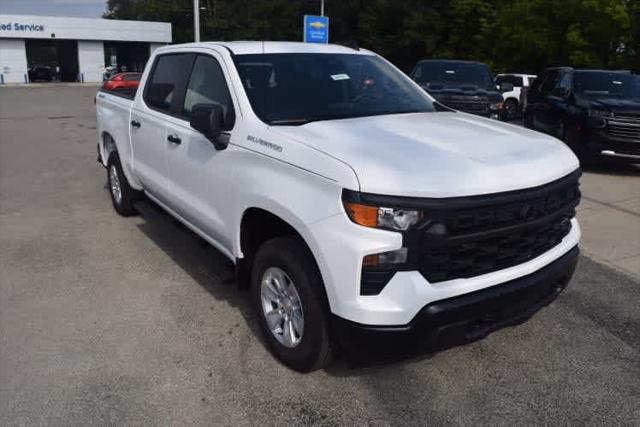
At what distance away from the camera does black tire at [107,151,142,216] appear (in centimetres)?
642

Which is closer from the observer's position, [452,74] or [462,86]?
[462,86]

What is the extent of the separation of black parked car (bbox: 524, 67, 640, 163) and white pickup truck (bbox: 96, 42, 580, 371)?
20.3 feet

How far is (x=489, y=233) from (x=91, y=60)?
6076cm

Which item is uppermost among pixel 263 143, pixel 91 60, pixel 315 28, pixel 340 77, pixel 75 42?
pixel 75 42

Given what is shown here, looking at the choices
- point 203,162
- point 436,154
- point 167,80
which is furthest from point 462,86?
point 436,154

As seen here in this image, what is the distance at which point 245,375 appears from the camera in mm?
3518

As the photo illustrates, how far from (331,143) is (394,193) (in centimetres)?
55

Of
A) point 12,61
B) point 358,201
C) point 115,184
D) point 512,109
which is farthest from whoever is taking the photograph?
point 12,61

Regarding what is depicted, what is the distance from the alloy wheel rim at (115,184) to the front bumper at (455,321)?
14.6 feet

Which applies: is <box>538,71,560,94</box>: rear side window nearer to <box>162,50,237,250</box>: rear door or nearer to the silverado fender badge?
<box>162,50,237,250</box>: rear door

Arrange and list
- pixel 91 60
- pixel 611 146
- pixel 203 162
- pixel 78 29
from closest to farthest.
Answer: pixel 203 162, pixel 611 146, pixel 78 29, pixel 91 60

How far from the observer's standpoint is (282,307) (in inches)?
139

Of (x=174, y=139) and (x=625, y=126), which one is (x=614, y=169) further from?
(x=174, y=139)

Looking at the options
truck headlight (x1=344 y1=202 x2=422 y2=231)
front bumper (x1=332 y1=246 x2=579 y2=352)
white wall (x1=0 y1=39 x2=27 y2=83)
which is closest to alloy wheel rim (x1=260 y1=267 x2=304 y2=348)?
front bumper (x1=332 y1=246 x2=579 y2=352)
